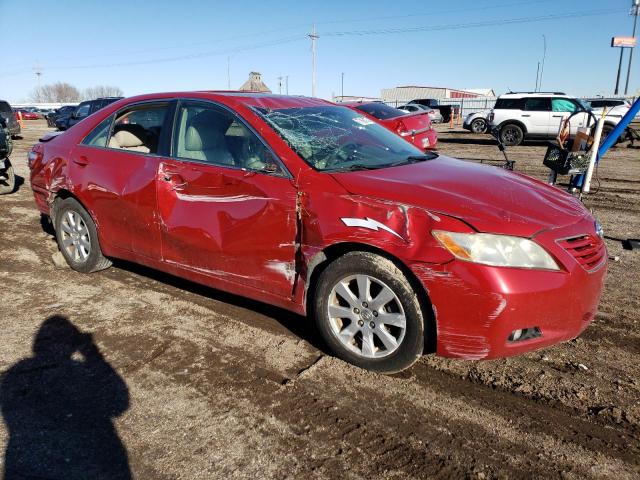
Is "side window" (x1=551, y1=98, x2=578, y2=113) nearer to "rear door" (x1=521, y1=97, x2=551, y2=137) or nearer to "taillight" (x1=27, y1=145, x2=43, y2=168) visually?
"rear door" (x1=521, y1=97, x2=551, y2=137)

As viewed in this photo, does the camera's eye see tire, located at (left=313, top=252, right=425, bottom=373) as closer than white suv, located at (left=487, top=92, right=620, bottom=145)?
Yes

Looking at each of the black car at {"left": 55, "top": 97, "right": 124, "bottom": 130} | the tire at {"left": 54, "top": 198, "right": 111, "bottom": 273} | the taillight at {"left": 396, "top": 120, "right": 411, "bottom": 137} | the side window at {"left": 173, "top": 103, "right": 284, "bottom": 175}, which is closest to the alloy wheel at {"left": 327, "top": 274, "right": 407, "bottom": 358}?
the side window at {"left": 173, "top": 103, "right": 284, "bottom": 175}

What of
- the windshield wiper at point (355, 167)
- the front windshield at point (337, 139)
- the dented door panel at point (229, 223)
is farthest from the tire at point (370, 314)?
the front windshield at point (337, 139)

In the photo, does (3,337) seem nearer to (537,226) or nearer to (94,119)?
(94,119)

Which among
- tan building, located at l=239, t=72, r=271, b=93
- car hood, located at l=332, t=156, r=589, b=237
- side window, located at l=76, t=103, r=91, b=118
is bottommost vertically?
car hood, located at l=332, t=156, r=589, b=237

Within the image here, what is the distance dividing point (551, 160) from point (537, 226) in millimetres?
3679

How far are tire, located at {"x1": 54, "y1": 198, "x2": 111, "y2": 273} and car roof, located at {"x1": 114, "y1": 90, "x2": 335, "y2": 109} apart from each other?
114 centimetres

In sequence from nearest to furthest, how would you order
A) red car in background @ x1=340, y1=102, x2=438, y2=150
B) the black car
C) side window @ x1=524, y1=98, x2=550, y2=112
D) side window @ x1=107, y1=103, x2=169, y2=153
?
side window @ x1=107, y1=103, x2=169, y2=153
red car in background @ x1=340, y1=102, x2=438, y2=150
side window @ x1=524, y1=98, x2=550, y2=112
the black car

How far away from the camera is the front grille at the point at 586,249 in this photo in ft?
8.96

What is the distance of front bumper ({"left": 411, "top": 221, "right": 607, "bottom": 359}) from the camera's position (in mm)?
A: 2561

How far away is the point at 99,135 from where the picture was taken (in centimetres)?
450

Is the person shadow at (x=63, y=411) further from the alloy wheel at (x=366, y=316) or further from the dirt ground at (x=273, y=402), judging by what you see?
the alloy wheel at (x=366, y=316)

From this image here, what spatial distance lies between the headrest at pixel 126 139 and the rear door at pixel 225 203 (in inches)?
→ 23.8

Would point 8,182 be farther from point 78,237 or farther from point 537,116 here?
point 537,116
